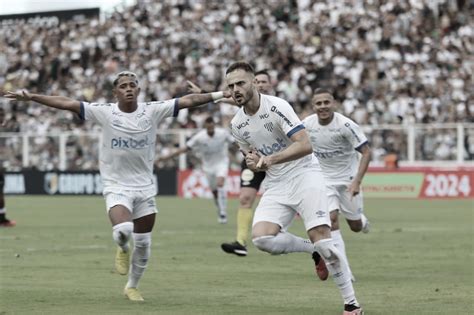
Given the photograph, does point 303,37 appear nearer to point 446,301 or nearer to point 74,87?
→ point 74,87

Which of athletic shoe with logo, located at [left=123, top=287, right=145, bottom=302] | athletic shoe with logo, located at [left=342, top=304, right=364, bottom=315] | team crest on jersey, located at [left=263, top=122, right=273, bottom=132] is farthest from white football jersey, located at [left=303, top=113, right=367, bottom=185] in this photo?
athletic shoe with logo, located at [left=342, top=304, right=364, bottom=315]

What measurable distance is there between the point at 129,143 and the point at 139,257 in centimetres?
124

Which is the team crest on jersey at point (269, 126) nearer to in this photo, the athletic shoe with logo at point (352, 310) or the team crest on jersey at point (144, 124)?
the athletic shoe with logo at point (352, 310)

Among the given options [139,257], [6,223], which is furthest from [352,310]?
[6,223]

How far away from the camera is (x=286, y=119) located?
10727 mm

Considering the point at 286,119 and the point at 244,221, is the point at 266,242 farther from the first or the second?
the point at 244,221

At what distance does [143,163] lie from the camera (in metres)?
12.5

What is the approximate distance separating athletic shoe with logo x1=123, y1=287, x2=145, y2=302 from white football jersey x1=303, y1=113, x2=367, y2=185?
3.59 m

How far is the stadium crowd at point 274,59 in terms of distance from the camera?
38.0 meters

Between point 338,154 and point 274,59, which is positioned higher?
point 338,154

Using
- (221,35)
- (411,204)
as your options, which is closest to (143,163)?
(411,204)

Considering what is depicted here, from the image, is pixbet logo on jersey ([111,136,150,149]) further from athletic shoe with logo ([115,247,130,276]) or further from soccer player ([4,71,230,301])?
athletic shoe with logo ([115,247,130,276])

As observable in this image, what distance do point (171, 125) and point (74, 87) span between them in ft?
18.6

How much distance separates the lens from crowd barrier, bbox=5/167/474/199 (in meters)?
36.5
